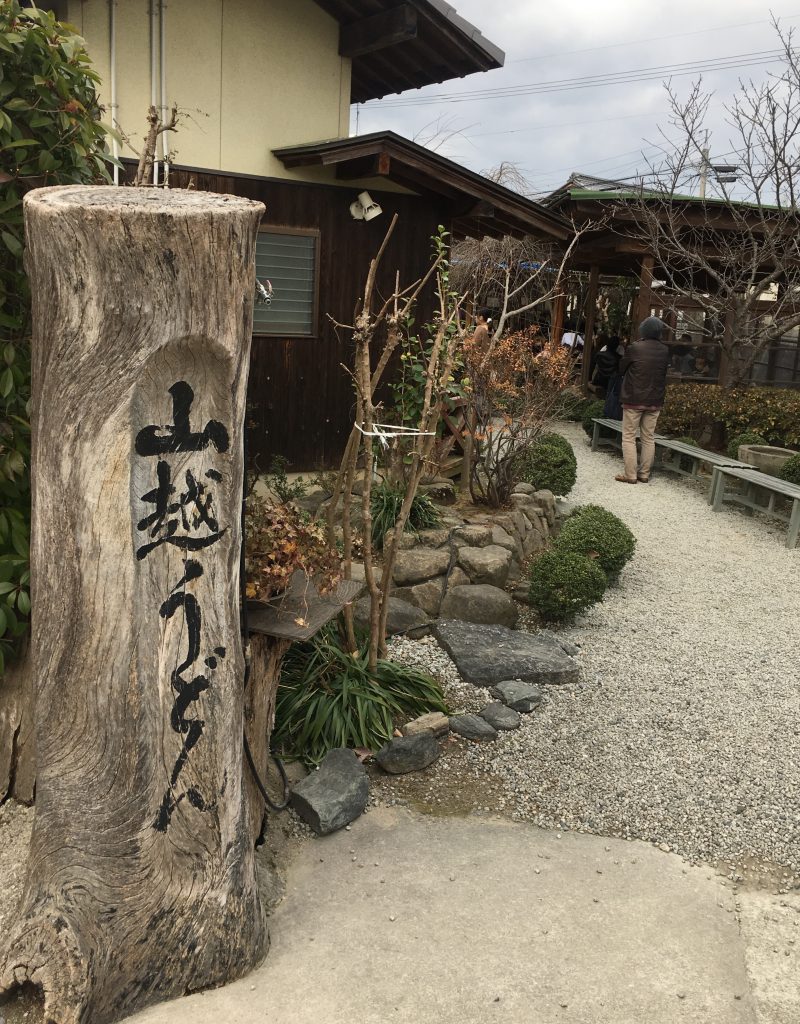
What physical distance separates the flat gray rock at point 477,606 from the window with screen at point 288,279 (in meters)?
2.82

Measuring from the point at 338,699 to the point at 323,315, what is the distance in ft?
13.4

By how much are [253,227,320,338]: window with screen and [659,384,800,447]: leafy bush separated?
22.8 feet

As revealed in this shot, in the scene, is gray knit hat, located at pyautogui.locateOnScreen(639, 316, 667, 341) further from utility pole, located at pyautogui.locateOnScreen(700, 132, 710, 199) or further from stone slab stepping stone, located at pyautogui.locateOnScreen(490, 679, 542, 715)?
stone slab stepping stone, located at pyautogui.locateOnScreen(490, 679, 542, 715)

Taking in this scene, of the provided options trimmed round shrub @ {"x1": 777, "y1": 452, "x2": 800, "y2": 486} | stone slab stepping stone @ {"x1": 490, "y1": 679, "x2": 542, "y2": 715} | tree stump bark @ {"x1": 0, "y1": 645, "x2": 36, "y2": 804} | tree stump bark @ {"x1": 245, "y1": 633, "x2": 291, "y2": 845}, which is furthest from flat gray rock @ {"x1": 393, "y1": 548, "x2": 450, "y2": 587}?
trimmed round shrub @ {"x1": 777, "y1": 452, "x2": 800, "y2": 486}

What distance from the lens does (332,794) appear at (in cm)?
381

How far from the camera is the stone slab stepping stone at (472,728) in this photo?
459cm

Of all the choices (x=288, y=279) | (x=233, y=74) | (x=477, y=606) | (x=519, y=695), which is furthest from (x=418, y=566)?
(x=233, y=74)

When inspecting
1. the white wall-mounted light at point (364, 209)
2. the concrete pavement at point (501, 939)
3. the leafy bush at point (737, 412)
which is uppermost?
the white wall-mounted light at point (364, 209)

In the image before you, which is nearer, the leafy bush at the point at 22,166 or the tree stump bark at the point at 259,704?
the leafy bush at the point at 22,166

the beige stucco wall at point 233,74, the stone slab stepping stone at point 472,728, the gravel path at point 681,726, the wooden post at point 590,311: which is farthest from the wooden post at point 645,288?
the stone slab stepping stone at point 472,728

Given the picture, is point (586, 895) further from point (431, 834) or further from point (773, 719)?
point (773, 719)

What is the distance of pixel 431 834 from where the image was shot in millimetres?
3781

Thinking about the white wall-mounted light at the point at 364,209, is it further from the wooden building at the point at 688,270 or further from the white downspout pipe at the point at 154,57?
the wooden building at the point at 688,270

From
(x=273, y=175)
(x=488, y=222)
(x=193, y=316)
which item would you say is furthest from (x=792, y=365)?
(x=193, y=316)
